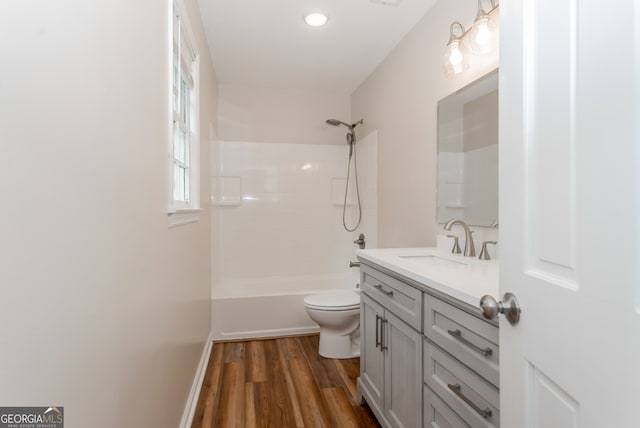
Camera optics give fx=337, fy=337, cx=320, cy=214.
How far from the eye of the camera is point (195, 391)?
2.00 metres

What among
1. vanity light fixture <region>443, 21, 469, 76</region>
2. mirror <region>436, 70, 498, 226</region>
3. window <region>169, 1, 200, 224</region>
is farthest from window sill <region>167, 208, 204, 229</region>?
vanity light fixture <region>443, 21, 469, 76</region>

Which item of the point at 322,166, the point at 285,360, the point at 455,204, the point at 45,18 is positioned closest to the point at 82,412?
the point at 45,18

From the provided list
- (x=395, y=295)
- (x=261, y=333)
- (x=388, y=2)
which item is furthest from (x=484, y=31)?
(x=261, y=333)

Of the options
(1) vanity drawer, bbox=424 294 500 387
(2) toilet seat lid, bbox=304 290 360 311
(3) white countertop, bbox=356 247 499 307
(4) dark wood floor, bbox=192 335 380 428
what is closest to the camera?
(1) vanity drawer, bbox=424 294 500 387

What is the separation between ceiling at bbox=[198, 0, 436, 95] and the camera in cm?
213

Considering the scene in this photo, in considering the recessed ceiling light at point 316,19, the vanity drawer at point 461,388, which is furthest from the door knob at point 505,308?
the recessed ceiling light at point 316,19

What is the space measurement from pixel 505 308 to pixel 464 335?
0.42m

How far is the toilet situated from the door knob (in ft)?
6.10

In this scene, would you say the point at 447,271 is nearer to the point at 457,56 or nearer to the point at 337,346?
the point at 457,56

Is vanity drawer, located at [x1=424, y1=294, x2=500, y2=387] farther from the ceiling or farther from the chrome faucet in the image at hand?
the ceiling

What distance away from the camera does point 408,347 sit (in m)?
1.44

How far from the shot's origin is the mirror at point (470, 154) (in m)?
1.64

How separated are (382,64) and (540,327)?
2.73m

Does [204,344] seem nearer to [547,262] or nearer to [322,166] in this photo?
[322,166]
